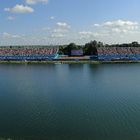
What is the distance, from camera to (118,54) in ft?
257

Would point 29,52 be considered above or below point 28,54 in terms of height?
above

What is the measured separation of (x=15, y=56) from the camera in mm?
82625

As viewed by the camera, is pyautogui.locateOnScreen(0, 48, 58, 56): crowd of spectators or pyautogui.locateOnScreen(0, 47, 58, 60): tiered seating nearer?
pyautogui.locateOnScreen(0, 47, 58, 60): tiered seating

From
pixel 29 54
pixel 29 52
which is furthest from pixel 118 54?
pixel 29 52

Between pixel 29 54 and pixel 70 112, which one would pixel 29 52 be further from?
pixel 70 112

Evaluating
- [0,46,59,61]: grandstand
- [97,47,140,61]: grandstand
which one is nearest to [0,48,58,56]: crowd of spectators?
[0,46,59,61]: grandstand

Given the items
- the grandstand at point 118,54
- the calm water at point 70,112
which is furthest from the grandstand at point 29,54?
the calm water at point 70,112

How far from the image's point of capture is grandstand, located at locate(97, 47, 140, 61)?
77.0 meters

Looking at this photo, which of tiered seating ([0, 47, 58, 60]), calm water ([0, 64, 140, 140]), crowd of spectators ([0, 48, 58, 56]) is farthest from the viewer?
crowd of spectators ([0, 48, 58, 56])

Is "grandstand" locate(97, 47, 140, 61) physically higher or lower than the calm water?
higher

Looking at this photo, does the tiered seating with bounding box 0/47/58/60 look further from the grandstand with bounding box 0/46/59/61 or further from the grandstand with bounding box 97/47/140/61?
the grandstand with bounding box 97/47/140/61

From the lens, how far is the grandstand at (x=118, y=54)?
77000 mm

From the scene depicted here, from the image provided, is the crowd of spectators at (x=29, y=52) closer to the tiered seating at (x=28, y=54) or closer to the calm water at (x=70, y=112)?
the tiered seating at (x=28, y=54)

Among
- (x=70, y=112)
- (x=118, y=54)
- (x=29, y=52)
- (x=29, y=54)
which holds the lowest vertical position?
(x=70, y=112)
